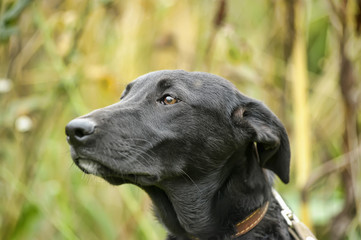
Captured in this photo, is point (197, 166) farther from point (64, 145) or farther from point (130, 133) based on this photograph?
point (64, 145)

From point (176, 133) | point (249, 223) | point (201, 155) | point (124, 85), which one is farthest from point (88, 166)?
point (124, 85)

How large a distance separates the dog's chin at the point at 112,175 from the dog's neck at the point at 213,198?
17cm

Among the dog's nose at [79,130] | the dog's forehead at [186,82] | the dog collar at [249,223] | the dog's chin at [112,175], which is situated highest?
the dog's forehead at [186,82]

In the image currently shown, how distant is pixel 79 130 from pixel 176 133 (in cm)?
53

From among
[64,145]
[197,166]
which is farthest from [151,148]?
[64,145]

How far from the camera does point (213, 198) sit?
2854mm

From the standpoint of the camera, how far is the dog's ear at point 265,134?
106 inches

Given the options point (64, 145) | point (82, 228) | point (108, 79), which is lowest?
point (82, 228)

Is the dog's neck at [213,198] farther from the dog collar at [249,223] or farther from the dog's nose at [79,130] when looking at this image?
the dog's nose at [79,130]

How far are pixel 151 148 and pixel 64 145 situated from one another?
8.06 ft

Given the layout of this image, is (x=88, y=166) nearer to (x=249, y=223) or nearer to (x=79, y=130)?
(x=79, y=130)

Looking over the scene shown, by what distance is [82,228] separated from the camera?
4.91 meters

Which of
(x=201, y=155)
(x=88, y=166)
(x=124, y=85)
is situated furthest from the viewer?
(x=124, y=85)

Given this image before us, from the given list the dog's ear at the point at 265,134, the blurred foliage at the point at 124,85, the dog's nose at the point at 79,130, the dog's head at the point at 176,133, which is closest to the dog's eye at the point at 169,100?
the dog's head at the point at 176,133
